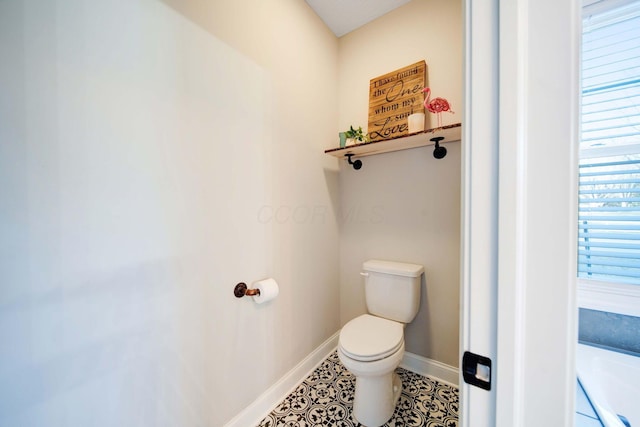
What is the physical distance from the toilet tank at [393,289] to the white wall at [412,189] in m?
0.13

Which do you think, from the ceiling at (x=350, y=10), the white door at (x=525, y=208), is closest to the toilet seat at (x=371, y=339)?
the white door at (x=525, y=208)

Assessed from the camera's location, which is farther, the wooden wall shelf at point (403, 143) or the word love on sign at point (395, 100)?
the word love on sign at point (395, 100)

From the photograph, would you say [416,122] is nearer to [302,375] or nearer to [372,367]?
[372,367]

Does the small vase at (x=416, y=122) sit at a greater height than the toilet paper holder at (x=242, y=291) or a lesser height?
greater

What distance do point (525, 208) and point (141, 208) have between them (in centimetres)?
121

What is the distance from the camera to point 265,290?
4.17ft

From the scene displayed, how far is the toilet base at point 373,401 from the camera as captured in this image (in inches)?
51.3

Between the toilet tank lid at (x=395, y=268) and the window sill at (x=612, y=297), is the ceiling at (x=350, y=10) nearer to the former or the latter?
the toilet tank lid at (x=395, y=268)

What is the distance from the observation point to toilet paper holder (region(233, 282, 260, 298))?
1234mm

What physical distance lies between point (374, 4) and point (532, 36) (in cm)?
170

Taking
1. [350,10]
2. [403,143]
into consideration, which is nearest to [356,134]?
[403,143]

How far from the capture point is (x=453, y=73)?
5.03 ft

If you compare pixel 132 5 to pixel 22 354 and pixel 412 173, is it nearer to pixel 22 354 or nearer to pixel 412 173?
pixel 22 354

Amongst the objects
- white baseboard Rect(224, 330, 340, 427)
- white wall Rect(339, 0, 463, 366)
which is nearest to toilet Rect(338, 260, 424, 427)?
white wall Rect(339, 0, 463, 366)
